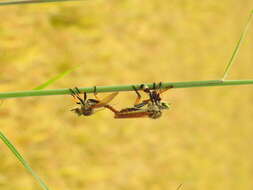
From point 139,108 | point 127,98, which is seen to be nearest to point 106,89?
point 139,108

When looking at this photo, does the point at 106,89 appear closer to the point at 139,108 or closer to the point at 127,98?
the point at 139,108

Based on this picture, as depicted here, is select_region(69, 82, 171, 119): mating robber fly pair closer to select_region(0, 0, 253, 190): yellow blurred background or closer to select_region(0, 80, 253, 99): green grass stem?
select_region(0, 80, 253, 99): green grass stem

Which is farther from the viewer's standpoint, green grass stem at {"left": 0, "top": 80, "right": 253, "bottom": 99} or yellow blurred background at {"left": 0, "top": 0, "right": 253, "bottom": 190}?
yellow blurred background at {"left": 0, "top": 0, "right": 253, "bottom": 190}

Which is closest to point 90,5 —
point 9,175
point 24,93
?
point 9,175

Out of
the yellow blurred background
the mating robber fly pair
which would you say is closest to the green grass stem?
the mating robber fly pair

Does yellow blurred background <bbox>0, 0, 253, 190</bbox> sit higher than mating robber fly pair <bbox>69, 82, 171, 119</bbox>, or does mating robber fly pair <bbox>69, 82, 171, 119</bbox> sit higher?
yellow blurred background <bbox>0, 0, 253, 190</bbox>

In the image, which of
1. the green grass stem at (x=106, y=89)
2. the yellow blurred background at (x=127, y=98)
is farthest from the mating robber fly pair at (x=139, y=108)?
the yellow blurred background at (x=127, y=98)

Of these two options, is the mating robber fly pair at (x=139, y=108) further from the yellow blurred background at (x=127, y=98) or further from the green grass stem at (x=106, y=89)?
the yellow blurred background at (x=127, y=98)

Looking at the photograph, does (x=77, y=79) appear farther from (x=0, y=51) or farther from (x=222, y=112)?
(x=222, y=112)
